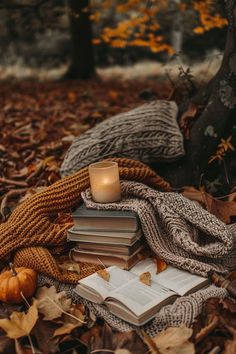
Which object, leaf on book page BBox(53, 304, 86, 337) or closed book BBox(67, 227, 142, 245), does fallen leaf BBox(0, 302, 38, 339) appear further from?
closed book BBox(67, 227, 142, 245)

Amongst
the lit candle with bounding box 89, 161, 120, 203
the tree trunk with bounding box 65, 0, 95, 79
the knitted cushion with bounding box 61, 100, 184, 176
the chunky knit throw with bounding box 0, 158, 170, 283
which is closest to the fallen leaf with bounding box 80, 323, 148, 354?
the chunky knit throw with bounding box 0, 158, 170, 283

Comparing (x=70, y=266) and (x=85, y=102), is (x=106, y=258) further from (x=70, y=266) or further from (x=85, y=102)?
(x=85, y=102)

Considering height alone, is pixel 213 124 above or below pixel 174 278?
above

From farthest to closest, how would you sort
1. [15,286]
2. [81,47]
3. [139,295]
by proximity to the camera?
[81,47] < [15,286] < [139,295]

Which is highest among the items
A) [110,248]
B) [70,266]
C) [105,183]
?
Result: [105,183]

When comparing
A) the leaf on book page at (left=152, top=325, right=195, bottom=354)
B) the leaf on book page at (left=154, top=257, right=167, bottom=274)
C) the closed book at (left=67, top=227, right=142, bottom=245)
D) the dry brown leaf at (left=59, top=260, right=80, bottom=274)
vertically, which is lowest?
the dry brown leaf at (left=59, top=260, right=80, bottom=274)

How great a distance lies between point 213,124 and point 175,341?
161 centimetres

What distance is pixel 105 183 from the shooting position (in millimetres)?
2064

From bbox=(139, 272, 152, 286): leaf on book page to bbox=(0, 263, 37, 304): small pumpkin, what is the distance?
49cm

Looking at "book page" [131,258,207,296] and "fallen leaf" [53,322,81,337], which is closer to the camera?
"fallen leaf" [53,322,81,337]

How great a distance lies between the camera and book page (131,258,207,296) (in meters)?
1.74

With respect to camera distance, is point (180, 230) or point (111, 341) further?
point (180, 230)

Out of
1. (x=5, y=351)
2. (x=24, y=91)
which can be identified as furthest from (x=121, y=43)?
(x=5, y=351)

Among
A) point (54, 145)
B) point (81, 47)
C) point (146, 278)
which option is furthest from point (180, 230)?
point (81, 47)
